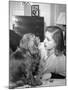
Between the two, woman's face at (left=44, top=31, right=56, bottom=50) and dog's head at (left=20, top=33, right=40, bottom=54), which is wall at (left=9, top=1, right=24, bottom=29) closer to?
dog's head at (left=20, top=33, right=40, bottom=54)

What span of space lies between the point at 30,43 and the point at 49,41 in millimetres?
240

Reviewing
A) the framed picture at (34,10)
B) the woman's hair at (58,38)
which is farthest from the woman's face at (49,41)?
the framed picture at (34,10)

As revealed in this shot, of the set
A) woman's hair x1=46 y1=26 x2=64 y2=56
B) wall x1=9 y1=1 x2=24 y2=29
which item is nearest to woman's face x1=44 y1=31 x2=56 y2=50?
woman's hair x1=46 y1=26 x2=64 y2=56

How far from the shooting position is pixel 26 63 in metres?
2.10

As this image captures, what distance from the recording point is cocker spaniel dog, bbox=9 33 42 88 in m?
2.07

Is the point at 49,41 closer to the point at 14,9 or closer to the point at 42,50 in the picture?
the point at 42,50

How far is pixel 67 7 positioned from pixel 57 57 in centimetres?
64

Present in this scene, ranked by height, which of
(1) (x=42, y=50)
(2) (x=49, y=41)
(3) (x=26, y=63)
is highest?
(2) (x=49, y=41)

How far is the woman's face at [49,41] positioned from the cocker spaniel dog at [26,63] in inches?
4.0

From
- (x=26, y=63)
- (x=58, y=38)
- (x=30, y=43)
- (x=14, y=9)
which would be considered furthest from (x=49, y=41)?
(x=14, y=9)

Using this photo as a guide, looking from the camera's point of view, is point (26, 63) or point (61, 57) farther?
point (61, 57)

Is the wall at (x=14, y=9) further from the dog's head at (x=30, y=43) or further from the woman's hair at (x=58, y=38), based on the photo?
the woman's hair at (x=58, y=38)

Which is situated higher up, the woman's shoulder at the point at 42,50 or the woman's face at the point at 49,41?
the woman's face at the point at 49,41

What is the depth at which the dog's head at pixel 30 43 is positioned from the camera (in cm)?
211
